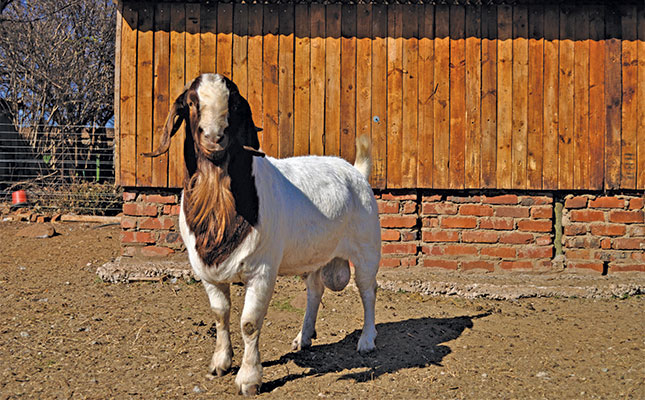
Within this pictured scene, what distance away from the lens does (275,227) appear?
153 inches

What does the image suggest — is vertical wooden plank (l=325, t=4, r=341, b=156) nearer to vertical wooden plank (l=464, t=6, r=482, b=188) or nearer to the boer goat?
vertical wooden plank (l=464, t=6, r=482, b=188)

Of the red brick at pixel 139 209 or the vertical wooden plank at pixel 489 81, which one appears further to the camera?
the red brick at pixel 139 209

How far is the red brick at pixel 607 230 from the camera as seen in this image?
7.22m

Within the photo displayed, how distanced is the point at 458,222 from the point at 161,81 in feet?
12.7

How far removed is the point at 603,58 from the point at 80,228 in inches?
341

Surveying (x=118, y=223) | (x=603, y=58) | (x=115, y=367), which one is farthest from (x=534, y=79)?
(x=118, y=223)

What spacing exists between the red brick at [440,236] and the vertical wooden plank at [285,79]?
6.26ft

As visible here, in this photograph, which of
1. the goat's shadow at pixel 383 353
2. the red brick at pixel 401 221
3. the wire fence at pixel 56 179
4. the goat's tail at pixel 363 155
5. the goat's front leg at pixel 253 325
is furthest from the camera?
the wire fence at pixel 56 179

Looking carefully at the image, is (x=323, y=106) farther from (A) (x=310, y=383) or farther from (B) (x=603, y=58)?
(A) (x=310, y=383)

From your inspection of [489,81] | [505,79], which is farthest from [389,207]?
[505,79]

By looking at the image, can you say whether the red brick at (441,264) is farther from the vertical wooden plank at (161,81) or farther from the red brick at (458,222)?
the vertical wooden plank at (161,81)

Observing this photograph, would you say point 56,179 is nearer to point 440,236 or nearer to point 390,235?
point 390,235

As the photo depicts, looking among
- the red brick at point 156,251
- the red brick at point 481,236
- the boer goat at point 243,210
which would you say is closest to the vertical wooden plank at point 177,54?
the red brick at point 156,251

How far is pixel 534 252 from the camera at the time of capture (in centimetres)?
721
